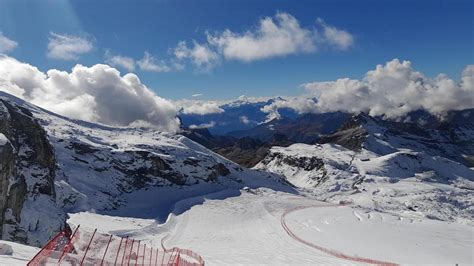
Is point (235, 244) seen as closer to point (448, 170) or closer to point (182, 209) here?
point (182, 209)

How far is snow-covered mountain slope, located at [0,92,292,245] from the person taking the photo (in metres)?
38.8

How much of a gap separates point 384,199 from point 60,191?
280 ft

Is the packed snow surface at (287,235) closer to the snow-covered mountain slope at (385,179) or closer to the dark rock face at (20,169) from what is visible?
the dark rock face at (20,169)

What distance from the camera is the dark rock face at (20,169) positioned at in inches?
1405

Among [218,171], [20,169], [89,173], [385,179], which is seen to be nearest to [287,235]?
[20,169]

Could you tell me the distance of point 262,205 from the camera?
7156 centimetres

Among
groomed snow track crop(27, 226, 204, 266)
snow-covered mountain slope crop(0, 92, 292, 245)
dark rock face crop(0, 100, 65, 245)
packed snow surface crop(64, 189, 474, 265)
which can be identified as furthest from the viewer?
snow-covered mountain slope crop(0, 92, 292, 245)

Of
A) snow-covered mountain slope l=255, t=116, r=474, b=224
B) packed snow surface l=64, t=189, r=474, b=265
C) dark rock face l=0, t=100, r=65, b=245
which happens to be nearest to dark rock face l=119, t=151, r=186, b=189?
packed snow surface l=64, t=189, r=474, b=265

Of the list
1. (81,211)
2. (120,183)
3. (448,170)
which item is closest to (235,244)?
(81,211)

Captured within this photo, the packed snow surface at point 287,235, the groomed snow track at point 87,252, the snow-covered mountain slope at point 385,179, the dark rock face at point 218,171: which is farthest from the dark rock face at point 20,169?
the snow-covered mountain slope at point 385,179

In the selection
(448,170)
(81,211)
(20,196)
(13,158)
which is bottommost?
(81,211)

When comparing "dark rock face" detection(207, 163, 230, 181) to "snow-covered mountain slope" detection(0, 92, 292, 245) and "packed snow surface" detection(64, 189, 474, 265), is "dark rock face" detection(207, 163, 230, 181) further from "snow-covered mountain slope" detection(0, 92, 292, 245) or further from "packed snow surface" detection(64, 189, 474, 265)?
"packed snow surface" detection(64, 189, 474, 265)

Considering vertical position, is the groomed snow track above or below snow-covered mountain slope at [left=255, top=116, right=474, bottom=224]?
below

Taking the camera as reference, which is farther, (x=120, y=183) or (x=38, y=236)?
(x=120, y=183)
